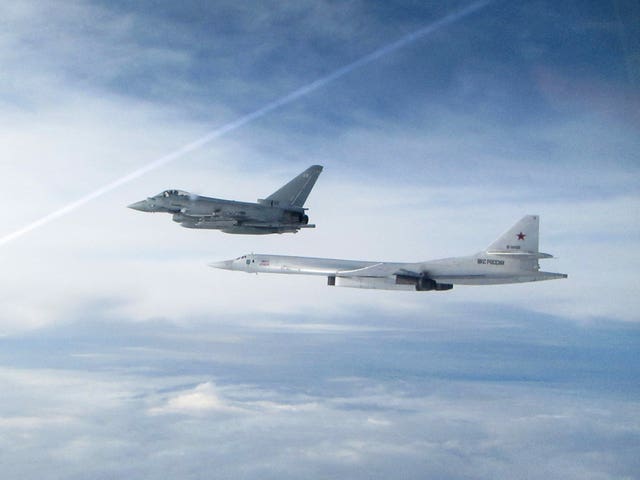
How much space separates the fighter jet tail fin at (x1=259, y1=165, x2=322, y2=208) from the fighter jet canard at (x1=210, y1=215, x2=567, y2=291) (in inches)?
211

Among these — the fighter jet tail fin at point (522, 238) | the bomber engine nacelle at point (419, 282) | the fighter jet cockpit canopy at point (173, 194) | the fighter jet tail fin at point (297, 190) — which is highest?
the fighter jet tail fin at point (297, 190)

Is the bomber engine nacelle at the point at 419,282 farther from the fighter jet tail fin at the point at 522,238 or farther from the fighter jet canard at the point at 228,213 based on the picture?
the fighter jet canard at the point at 228,213

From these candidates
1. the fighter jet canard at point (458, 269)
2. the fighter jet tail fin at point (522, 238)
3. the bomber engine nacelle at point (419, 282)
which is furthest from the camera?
the bomber engine nacelle at point (419, 282)

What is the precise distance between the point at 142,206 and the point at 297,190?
1262 cm

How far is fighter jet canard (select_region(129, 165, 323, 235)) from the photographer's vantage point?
49844 millimetres

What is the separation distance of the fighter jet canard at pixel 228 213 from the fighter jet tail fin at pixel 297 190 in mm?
420

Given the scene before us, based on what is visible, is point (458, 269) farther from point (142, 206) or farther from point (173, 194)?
point (142, 206)

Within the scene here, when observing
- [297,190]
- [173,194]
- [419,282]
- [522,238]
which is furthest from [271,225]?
[522,238]

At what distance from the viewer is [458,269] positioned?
50219 mm

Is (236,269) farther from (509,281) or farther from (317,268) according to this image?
(509,281)

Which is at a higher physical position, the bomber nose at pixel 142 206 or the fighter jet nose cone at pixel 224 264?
the bomber nose at pixel 142 206

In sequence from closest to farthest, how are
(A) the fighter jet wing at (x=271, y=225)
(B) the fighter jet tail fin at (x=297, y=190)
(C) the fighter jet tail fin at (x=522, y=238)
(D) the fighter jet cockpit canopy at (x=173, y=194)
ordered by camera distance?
(C) the fighter jet tail fin at (x=522, y=238)
(D) the fighter jet cockpit canopy at (x=173, y=194)
(A) the fighter jet wing at (x=271, y=225)
(B) the fighter jet tail fin at (x=297, y=190)

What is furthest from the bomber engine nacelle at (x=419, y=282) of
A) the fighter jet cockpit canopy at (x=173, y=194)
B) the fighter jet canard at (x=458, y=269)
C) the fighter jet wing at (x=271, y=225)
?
the fighter jet cockpit canopy at (x=173, y=194)

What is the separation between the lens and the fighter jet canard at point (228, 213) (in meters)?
49.8
